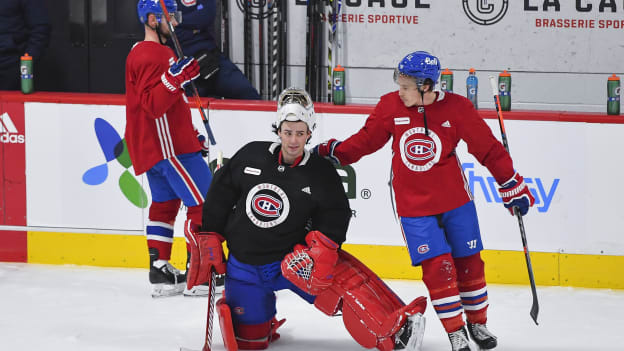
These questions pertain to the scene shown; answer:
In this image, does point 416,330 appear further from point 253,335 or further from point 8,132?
point 8,132

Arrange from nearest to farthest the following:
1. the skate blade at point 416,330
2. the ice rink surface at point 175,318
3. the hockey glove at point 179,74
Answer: the skate blade at point 416,330
the ice rink surface at point 175,318
the hockey glove at point 179,74

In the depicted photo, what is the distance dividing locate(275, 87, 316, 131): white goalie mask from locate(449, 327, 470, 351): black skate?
921 millimetres

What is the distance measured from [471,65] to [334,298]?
132 inches

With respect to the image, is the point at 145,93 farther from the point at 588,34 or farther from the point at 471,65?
the point at 588,34

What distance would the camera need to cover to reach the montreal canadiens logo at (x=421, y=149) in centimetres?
346

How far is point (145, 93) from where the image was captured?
4.20m

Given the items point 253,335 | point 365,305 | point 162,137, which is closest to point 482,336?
point 365,305

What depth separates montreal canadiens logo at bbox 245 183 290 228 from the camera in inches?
139

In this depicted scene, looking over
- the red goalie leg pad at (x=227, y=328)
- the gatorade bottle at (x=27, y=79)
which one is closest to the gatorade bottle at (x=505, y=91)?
the red goalie leg pad at (x=227, y=328)

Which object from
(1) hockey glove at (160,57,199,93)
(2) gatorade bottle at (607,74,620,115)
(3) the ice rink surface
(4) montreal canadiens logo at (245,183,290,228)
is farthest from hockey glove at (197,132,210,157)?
(2) gatorade bottle at (607,74,620,115)

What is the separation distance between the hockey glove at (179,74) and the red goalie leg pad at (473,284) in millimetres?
1397

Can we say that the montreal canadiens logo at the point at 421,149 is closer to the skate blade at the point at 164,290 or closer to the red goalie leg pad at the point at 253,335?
the red goalie leg pad at the point at 253,335

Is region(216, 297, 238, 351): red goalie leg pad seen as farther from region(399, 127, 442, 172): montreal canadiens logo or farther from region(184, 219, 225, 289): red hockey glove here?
region(399, 127, 442, 172): montreal canadiens logo

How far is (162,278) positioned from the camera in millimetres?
4535
